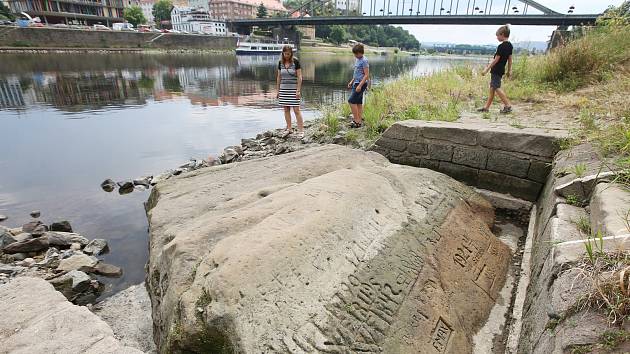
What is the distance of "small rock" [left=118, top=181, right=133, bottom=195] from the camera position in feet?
20.1

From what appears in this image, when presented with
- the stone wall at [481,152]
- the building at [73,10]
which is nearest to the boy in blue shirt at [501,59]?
the stone wall at [481,152]

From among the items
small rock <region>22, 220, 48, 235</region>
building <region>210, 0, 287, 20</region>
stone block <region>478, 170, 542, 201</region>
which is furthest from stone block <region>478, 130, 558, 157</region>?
building <region>210, 0, 287, 20</region>

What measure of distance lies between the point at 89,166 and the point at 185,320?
6.70 meters

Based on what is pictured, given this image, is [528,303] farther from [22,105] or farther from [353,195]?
[22,105]

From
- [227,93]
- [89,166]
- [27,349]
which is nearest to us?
[27,349]

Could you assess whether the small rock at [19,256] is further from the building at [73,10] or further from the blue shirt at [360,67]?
the building at [73,10]

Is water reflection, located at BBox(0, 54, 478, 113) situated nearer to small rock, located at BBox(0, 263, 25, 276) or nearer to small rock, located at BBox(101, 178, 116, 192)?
small rock, located at BBox(101, 178, 116, 192)

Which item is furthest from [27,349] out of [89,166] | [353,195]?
[89,166]

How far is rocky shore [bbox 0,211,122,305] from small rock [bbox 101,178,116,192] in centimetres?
146

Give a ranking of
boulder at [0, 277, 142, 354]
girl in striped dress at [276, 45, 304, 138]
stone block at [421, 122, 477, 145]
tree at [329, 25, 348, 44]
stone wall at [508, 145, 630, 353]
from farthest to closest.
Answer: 1. tree at [329, 25, 348, 44]
2. girl in striped dress at [276, 45, 304, 138]
3. stone block at [421, 122, 477, 145]
4. boulder at [0, 277, 142, 354]
5. stone wall at [508, 145, 630, 353]

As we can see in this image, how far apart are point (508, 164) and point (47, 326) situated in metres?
4.22

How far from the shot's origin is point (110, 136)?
29.9 ft

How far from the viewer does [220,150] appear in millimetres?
8227

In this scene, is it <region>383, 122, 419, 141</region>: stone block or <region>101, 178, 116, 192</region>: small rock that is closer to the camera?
<region>383, 122, 419, 141</region>: stone block
